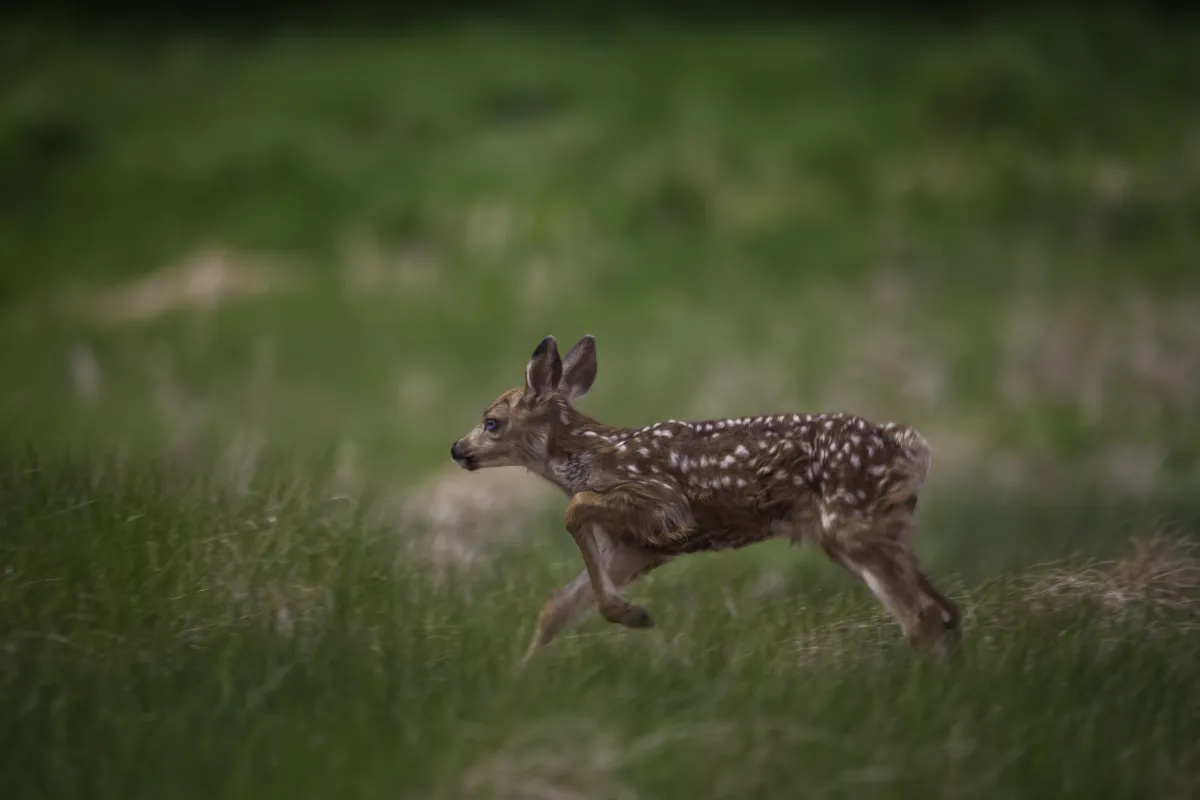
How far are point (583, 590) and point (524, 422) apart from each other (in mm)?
956

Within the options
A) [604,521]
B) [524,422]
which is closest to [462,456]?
[524,422]

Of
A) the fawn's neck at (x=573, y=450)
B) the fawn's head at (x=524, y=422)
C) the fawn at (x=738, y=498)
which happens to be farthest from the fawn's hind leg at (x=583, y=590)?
the fawn's head at (x=524, y=422)

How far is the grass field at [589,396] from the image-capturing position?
20.2 ft

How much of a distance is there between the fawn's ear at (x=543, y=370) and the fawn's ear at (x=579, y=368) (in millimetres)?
125

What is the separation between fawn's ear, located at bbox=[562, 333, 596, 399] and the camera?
8.30 m

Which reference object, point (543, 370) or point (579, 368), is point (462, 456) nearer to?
point (543, 370)

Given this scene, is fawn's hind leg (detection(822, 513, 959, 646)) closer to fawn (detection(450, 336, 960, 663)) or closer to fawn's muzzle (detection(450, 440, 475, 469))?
fawn (detection(450, 336, 960, 663))

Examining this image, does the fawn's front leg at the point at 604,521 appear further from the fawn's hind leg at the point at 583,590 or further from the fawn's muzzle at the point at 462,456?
the fawn's muzzle at the point at 462,456

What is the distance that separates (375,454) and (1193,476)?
712 centimetres

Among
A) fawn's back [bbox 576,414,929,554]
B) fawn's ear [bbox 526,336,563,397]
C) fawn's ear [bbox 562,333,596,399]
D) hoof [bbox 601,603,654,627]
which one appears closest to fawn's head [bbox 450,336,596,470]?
fawn's ear [bbox 526,336,563,397]

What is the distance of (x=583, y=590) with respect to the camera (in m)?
7.59

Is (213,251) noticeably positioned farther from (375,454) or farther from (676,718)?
(676,718)

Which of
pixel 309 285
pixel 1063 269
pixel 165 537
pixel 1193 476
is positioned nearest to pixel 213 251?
pixel 309 285

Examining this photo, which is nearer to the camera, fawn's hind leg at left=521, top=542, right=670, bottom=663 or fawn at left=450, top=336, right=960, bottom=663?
fawn at left=450, top=336, right=960, bottom=663
